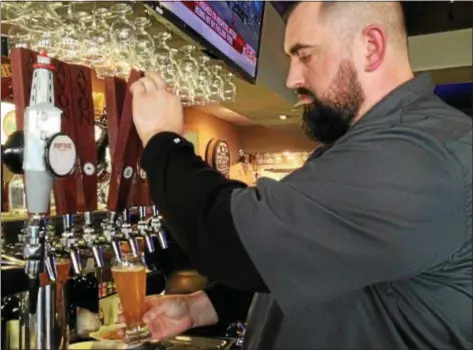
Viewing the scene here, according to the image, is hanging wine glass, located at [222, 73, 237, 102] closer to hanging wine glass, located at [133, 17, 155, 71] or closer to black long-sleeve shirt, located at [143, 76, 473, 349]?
hanging wine glass, located at [133, 17, 155, 71]

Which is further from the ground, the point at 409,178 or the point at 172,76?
the point at 172,76

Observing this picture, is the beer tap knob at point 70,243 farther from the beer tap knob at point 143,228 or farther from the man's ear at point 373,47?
the man's ear at point 373,47

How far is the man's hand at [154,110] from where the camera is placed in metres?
1.08

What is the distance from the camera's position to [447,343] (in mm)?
1033

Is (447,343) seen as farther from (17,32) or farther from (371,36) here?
(17,32)

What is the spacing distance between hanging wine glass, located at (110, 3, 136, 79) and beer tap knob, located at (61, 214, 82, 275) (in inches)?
21.0

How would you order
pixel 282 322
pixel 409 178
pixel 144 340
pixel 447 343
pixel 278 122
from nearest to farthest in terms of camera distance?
pixel 409 178
pixel 447 343
pixel 282 322
pixel 144 340
pixel 278 122

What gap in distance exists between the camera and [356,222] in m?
0.90

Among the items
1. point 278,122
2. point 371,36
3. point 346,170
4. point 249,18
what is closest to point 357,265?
point 346,170

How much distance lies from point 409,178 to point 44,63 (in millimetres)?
699

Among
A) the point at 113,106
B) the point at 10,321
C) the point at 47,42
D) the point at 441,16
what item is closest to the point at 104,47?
the point at 47,42

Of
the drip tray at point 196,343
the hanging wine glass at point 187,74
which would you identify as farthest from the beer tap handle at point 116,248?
the hanging wine glass at point 187,74

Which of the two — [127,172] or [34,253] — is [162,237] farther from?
[34,253]

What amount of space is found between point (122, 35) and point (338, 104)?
728mm
